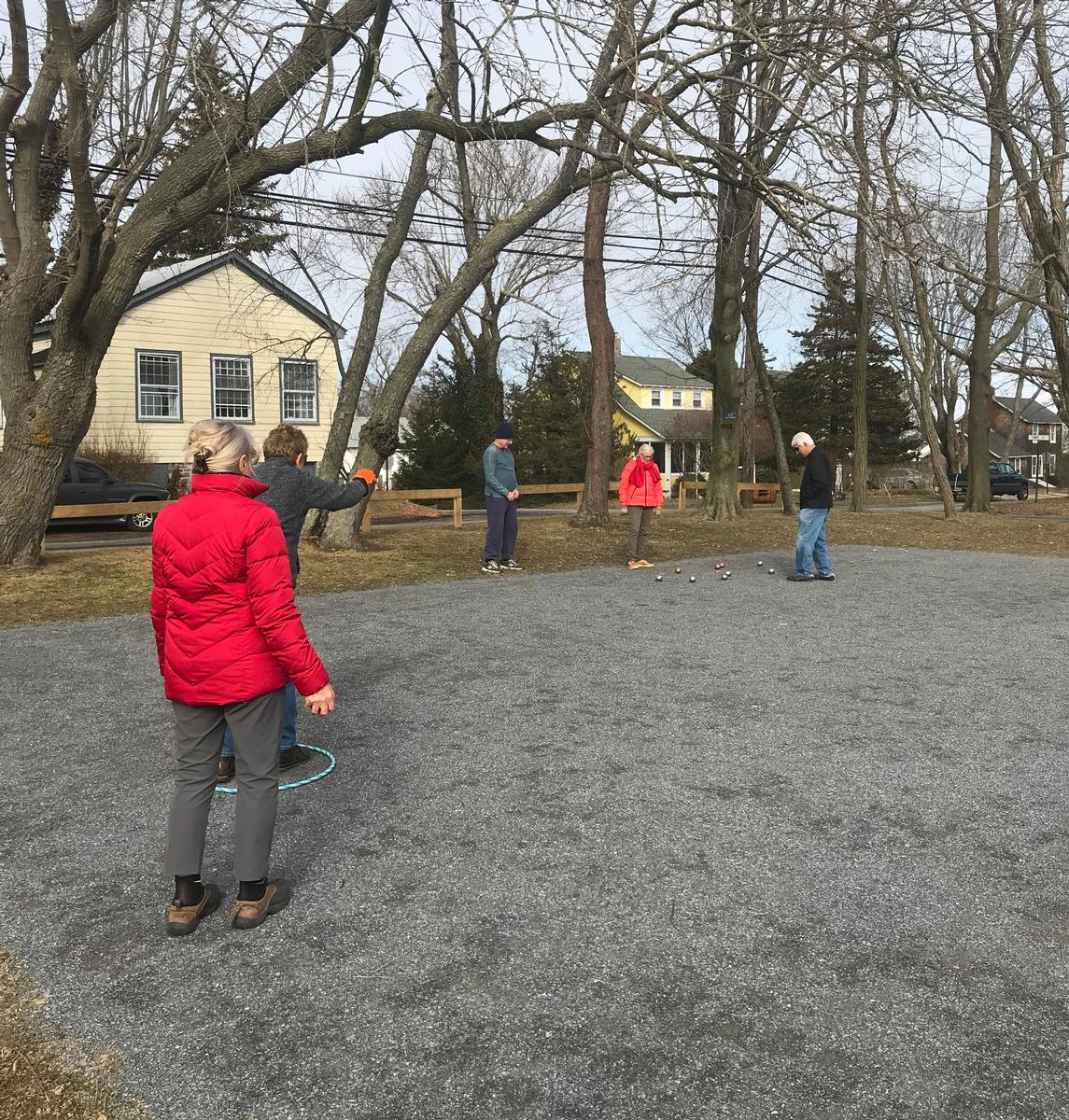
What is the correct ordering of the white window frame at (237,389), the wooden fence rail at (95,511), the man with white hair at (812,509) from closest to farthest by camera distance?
1. the man with white hair at (812,509)
2. the wooden fence rail at (95,511)
3. the white window frame at (237,389)

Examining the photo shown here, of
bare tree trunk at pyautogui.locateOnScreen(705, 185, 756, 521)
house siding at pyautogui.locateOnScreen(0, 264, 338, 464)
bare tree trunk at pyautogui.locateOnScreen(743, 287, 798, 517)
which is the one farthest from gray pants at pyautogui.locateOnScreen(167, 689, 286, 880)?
house siding at pyautogui.locateOnScreen(0, 264, 338, 464)

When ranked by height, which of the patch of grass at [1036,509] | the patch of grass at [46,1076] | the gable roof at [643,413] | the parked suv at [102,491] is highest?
the gable roof at [643,413]

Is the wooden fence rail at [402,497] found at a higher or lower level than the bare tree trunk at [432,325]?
lower

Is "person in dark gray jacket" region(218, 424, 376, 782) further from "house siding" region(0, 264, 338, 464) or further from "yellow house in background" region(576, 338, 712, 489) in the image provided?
"yellow house in background" region(576, 338, 712, 489)

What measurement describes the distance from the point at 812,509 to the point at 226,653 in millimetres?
Answer: 10224

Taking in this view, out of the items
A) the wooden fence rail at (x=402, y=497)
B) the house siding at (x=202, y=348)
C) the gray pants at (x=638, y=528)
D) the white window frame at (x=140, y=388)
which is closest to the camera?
the gray pants at (x=638, y=528)

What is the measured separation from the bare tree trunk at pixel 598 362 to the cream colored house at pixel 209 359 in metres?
10.0

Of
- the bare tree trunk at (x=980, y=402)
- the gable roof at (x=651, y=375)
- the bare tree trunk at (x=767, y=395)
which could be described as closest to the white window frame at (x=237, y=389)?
the bare tree trunk at (x=767, y=395)

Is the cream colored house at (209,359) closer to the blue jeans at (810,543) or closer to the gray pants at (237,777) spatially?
the blue jeans at (810,543)

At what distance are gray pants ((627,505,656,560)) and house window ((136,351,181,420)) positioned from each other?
17.4m

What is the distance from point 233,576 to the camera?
334cm

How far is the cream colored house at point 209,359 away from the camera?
26047mm

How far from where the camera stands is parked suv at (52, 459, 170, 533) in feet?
68.0

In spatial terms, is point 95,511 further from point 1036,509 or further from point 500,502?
point 1036,509
